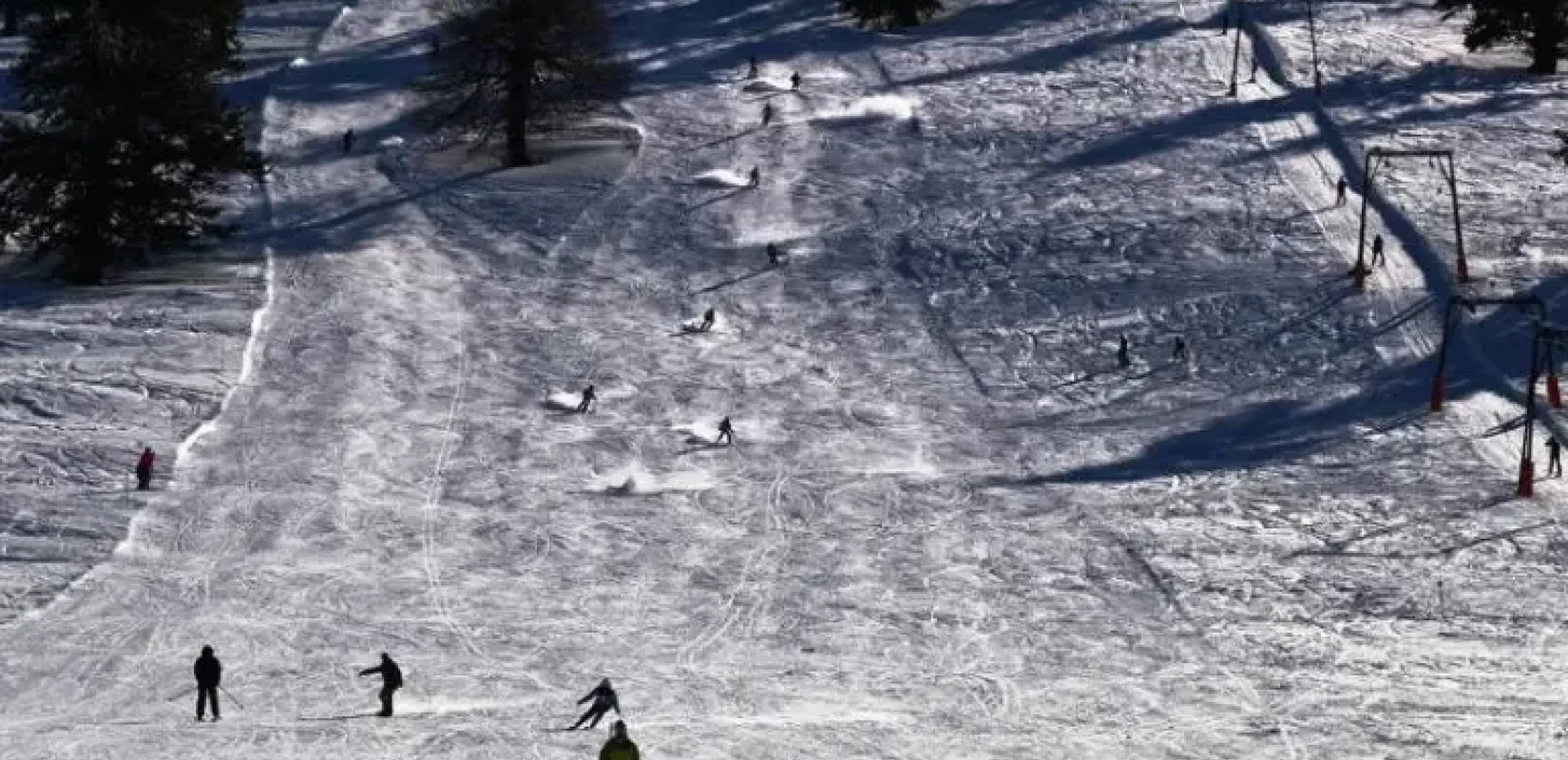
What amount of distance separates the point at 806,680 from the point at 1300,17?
57474 mm

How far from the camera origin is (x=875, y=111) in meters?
78.6

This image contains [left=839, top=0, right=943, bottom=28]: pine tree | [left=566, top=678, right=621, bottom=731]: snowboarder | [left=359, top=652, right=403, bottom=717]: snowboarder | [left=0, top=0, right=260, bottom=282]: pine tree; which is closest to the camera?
[left=566, top=678, right=621, bottom=731]: snowboarder

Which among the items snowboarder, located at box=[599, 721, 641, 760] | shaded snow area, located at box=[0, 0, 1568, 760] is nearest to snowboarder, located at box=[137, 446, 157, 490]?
shaded snow area, located at box=[0, 0, 1568, 760]

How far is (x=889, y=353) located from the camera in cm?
5922

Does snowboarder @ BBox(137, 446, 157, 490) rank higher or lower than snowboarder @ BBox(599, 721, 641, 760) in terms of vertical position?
lower

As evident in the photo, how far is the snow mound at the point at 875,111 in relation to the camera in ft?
257

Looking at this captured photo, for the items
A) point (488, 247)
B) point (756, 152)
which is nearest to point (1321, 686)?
point (488, 247)

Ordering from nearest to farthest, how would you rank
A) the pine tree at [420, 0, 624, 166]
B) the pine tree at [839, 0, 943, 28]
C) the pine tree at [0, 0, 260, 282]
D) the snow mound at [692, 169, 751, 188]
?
1. the pine tree at [0, 0, 260, 282]
2. the snow mound at [692, 169, 751, 188]
3. the pine tree at [420, 0, 624, 166]
4. the pine tree at [839, 0, 943, 28]

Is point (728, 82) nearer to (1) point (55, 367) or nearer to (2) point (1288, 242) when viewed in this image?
(2) point (1288, 242)

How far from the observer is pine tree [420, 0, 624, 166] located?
74000mm

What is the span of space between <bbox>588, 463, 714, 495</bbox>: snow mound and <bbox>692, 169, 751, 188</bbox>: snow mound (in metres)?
23.4

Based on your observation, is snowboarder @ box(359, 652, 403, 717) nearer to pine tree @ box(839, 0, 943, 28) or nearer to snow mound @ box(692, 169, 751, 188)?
snow mound @ box(692, 169, 751, 188)

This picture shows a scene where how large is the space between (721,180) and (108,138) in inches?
748

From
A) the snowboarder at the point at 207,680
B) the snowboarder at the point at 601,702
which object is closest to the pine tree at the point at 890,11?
the snowboarder at the point at 207,680
